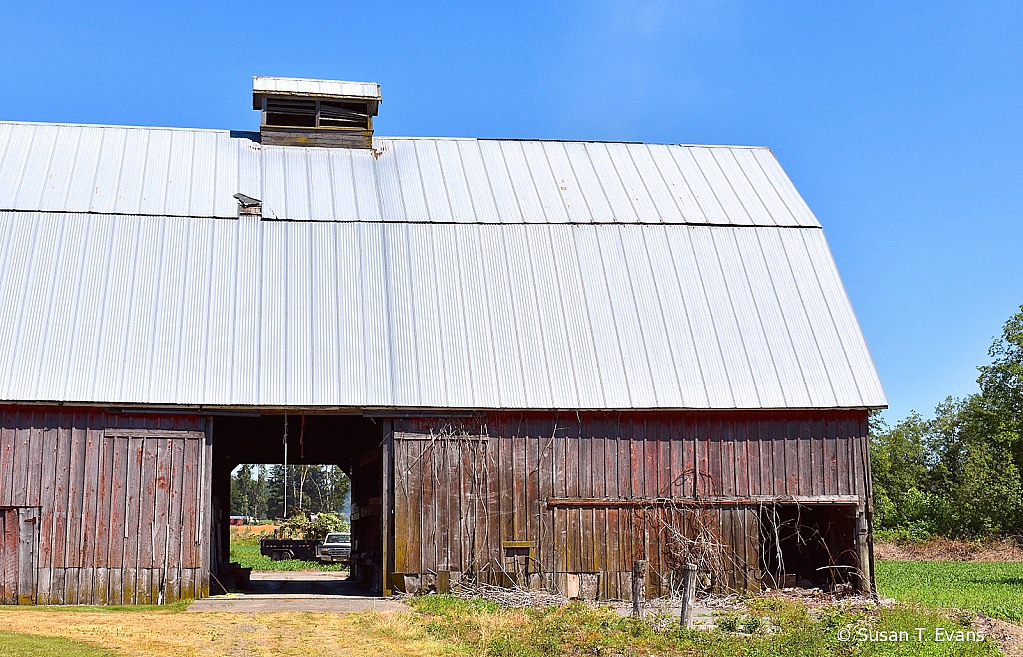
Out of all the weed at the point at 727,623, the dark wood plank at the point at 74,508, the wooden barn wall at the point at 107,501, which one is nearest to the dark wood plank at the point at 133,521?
the wooden barn wall at the point at 107,501

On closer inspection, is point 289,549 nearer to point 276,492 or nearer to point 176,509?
point 176,509

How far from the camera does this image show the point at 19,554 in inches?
647

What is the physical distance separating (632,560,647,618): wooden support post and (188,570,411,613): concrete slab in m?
3.42

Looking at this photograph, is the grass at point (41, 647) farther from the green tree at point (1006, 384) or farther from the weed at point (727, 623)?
the green tree at point (1006, 384)

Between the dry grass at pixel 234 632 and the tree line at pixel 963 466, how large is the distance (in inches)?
920

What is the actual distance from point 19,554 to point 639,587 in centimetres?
963

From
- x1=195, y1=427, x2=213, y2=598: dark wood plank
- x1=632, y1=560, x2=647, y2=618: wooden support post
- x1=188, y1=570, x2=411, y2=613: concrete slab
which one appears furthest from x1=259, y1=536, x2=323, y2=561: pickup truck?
x1=632, y1=560, x2=647, y2=618: wooden support post

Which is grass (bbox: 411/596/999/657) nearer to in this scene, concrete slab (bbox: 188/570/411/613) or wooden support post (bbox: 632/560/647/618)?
wooden support post (bbox: 632/560/647/618)

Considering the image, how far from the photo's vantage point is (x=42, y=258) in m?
18.9

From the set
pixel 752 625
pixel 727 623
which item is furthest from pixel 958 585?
pixel 727 623

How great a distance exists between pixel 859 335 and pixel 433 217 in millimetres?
8498

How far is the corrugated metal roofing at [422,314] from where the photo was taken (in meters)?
17.5

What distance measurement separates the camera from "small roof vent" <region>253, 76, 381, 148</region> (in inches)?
949

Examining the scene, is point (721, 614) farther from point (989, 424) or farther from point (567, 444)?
point (989, 424)
